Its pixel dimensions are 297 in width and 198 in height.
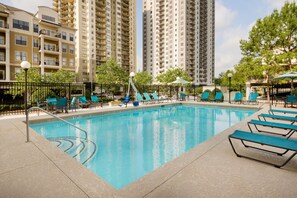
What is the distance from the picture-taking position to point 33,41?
3131 centimetres

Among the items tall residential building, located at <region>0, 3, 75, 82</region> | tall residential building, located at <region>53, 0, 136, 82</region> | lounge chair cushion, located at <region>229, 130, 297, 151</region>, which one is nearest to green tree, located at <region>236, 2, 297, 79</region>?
lounge chair cushion, located at <region>229, 130, 297, 151</region>

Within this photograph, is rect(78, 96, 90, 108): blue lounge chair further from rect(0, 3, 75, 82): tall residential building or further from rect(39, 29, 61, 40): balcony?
rect(39, 29, 61, 40): balcony

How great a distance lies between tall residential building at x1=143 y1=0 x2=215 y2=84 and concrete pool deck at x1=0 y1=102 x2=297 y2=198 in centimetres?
6298

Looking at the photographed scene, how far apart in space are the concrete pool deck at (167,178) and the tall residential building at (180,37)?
207ft

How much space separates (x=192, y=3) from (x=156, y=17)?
16.9 meters

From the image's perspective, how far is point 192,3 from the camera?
243 ft

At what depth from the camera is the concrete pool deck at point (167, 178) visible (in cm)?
259

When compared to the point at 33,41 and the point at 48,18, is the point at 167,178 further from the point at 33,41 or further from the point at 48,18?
the point at 48,18

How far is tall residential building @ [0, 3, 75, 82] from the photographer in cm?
2742

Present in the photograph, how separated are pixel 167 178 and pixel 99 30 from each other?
206ft

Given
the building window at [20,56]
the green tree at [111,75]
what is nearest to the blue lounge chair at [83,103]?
the green tree at [111,75]

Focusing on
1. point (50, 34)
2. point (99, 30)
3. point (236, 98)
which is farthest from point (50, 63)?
point (236, 98)

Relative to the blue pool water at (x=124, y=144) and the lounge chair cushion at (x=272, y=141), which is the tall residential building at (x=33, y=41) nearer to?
the blue pool water at (x=124, y=144)

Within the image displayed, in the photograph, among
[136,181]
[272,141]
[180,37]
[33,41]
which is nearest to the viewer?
[136,181]
